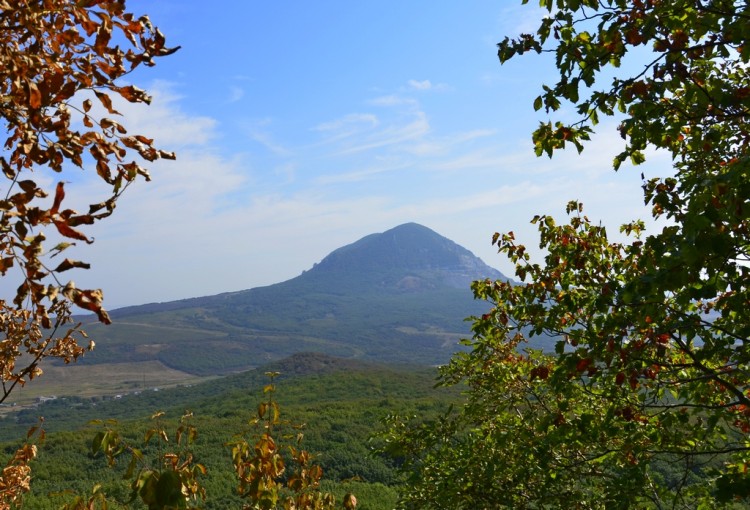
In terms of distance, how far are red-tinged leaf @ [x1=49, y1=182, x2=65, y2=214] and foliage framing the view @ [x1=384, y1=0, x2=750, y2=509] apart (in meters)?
3.07

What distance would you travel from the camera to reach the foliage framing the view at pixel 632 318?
12.0 feet

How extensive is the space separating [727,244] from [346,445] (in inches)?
1408

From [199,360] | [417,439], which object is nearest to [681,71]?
[417,439]

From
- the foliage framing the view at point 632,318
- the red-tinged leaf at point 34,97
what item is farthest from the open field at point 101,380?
the red-tinged leaf at point 34,97

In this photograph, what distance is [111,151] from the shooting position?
2.43m

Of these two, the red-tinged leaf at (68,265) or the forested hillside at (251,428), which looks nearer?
the red-tinged leaf at (68,265)

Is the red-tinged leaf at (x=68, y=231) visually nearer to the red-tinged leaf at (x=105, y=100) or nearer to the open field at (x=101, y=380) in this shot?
the red-tinged leaf at (x=105, y=100)

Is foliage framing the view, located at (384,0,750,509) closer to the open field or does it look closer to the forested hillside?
the forested hillside

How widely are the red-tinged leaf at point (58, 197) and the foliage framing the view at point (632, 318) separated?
10.1 ft

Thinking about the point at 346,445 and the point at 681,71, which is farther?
the point at 346,445

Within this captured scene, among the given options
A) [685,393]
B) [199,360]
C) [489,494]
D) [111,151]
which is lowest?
[199,360]

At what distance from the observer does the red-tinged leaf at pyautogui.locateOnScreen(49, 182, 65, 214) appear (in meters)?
1.82

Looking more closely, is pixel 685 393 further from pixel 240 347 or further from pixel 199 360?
pixel 240 347

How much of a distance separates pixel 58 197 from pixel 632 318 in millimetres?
4118
